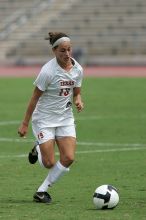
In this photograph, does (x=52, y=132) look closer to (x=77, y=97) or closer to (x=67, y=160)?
(x=67, y=160)

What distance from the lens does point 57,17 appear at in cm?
4912

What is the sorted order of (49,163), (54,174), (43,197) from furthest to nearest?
1. (49,163)
2. (54,174)
3. (43,197)

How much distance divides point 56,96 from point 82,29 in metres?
36.1

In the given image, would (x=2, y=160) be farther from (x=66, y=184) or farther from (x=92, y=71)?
(x=92, y=71)

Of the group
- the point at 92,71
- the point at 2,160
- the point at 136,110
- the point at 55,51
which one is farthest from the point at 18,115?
the point at 92,71

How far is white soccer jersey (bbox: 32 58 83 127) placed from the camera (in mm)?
11086

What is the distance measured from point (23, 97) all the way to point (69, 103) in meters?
16.3

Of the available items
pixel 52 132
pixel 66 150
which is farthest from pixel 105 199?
pixel 52 132

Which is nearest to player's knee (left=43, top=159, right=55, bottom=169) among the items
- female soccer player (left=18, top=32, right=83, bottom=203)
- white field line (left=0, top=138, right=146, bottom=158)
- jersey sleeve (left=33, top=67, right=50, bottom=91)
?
female soccer player (left=18, top=32, right=83, bottom=203)

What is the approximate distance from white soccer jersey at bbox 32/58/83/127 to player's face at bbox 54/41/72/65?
0.47 ft

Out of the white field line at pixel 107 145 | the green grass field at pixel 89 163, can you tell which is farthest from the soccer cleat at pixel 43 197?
the white field line at pixel 107 145

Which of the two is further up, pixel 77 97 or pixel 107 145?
pixel 77 97

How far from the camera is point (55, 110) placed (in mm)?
11211

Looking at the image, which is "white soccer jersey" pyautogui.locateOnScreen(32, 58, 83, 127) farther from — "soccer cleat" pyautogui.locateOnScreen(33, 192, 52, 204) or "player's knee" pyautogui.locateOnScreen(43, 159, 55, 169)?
"soccer cleat" pyautogui.locateOnScreen(33, 192, 52, 204)
